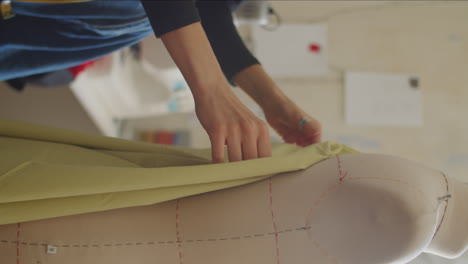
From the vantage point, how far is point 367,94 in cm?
127

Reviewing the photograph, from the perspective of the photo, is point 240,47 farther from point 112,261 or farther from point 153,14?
point 112,261

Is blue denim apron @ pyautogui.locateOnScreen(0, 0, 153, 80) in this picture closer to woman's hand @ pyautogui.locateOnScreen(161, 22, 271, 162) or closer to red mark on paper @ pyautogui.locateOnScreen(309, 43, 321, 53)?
woman's hand @ pyautogui.locateOnScreen(161, 22, 271, 162)

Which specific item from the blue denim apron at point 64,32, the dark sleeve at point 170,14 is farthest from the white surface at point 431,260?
the blue denim apron at point 64,32

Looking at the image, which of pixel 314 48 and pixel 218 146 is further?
pixel 314 48

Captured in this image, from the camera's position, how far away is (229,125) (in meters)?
0.37

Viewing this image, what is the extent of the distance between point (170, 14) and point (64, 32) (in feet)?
1.10

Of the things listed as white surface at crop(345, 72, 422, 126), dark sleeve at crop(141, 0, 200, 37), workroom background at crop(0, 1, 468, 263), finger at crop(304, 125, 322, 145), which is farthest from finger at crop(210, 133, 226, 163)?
white surface at crop(345, 72, 422, 126)

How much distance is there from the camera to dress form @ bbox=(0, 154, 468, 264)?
36 cm

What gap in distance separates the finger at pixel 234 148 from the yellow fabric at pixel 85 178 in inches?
0.5

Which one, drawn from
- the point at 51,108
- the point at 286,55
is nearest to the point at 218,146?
the point at 286,55

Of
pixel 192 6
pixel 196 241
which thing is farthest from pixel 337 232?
pixel 192 6

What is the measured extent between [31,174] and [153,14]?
0.68 feet

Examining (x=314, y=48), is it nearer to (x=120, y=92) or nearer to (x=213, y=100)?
(x=120, y=92)

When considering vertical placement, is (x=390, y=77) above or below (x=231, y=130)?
above
